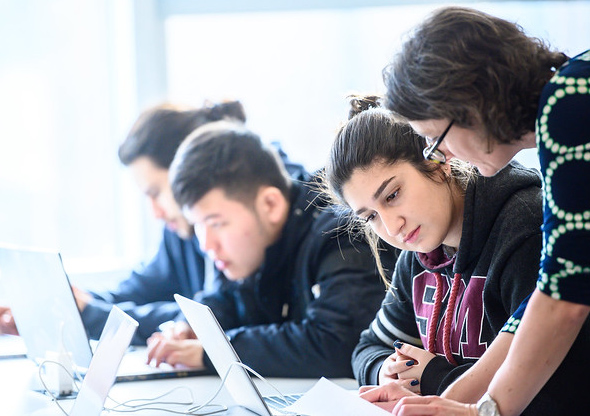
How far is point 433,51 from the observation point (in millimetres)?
1021

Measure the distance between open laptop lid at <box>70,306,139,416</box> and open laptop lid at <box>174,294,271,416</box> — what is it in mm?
100

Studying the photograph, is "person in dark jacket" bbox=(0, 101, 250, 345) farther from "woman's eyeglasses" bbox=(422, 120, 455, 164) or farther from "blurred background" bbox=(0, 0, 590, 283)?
"woman's eyeglasses" bbox=(422, 120, 455, 164)

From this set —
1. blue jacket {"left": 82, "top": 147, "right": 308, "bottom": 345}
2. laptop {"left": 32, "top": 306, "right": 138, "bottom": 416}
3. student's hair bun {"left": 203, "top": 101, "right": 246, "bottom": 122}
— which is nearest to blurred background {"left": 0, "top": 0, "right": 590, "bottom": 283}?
student's hair bun {"left": 203, "top": 101, "right": 246, "bottom": 122}

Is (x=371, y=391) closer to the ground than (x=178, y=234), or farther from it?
farther from it

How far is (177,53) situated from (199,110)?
679 mm

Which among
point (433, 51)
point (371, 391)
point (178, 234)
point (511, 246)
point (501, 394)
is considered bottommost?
point (178, 234)

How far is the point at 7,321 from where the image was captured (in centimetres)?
205

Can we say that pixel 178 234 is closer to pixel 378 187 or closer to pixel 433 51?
pixel 378 187

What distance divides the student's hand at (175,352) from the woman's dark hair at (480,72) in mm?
917

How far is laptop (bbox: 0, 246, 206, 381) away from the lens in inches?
64.1

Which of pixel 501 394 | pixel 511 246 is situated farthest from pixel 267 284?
pixel 501 394

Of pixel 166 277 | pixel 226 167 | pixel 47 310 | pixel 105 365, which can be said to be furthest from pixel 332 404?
pixel 166 277

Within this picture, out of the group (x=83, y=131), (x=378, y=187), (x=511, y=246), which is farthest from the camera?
(x=83, y=131)

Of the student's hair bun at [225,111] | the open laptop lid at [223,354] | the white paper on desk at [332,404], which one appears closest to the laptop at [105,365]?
the open laptop lid at [223,354]
